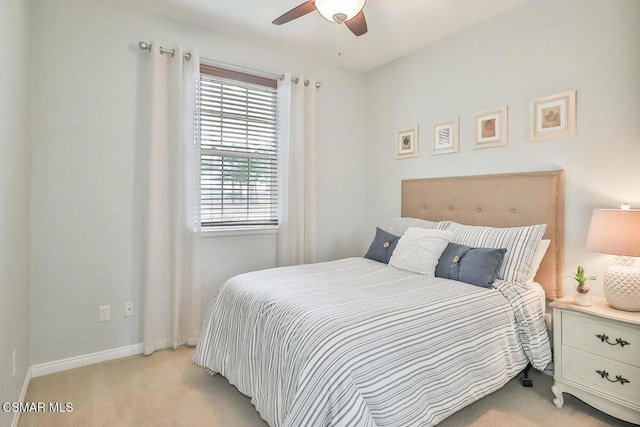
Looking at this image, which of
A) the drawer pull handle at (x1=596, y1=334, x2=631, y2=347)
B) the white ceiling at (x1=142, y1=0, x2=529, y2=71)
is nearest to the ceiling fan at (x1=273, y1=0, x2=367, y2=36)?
the white ceiling at (x1=142, y1=0, x2=529, y2=71)

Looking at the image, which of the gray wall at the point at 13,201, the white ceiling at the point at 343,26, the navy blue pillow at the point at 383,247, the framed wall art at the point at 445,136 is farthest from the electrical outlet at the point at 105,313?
the framed wall art at the point at 445,136

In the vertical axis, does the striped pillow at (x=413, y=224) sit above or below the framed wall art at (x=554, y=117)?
below

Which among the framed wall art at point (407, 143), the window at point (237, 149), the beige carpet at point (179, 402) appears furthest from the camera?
the framed wall art at point (407, 143)

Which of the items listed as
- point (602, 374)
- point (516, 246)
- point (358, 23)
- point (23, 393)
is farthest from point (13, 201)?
point (602, 374)

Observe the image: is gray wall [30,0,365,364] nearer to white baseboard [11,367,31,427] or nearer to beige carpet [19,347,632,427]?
white baseboard [11,367,31,427]

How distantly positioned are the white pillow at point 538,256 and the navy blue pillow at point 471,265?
215 millimetres

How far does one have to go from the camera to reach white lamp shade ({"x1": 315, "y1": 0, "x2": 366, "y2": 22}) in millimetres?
1961

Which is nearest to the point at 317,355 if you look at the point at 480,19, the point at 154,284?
the point at 154,284

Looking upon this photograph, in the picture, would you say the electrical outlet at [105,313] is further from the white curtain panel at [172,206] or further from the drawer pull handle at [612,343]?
the drawer pull handle at [612,343]

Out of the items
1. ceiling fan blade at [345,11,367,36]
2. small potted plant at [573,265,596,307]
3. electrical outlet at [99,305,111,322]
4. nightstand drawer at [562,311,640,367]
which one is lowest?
electrical outlet at [99,305,111,322]

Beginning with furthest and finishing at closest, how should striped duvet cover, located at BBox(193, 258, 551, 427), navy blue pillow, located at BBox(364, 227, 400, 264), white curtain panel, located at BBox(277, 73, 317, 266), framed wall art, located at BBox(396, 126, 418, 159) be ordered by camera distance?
framed wall art, located at BBox(396, 126, 418, 159) < white curtain panel, located at BBox(277, 73, 317, 266) < navy blue pillow, located at BBox(364, 227, 400, 264) < striped duvet cover, located at BBox(193, 258, 551, 427)

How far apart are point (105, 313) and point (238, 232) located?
3.81 feet

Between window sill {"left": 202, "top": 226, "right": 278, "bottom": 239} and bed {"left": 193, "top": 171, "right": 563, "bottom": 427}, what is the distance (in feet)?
2.59

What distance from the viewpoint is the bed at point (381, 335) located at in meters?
1.43
